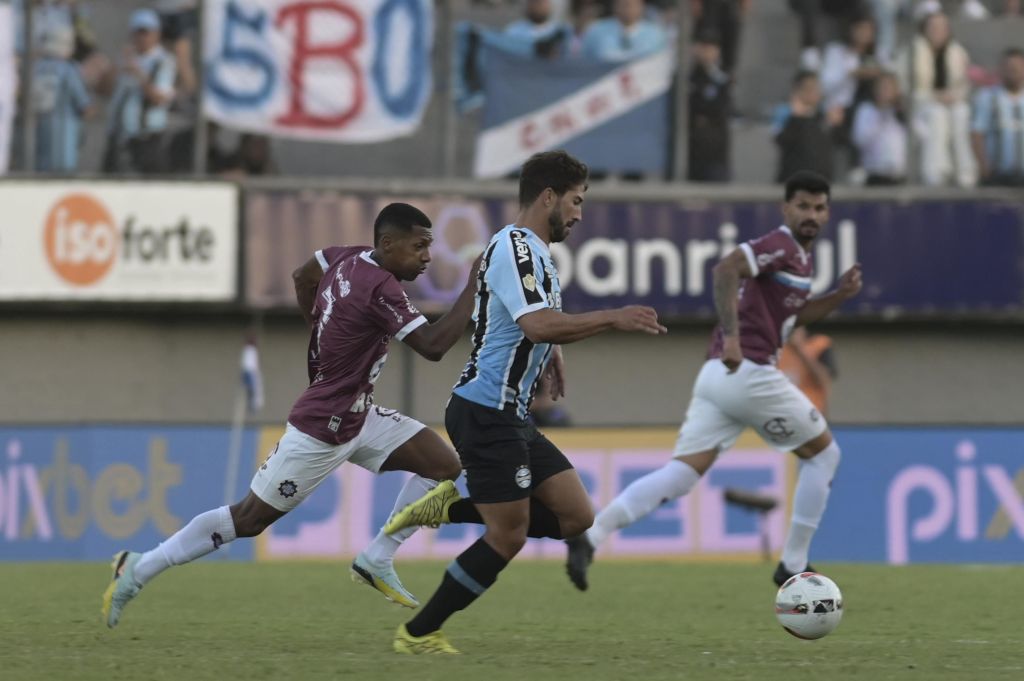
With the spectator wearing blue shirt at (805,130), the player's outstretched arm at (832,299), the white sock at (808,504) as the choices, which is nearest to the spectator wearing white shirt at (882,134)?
the spectator wearing blue shirt at (805,130)

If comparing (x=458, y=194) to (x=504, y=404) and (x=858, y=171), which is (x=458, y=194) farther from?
(x=504, y=404)

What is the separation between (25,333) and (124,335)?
0.98 metres

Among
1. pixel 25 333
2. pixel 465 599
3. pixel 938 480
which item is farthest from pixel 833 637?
pixel 25 333

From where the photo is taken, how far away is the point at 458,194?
1925 cm

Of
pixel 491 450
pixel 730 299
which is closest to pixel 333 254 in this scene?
pixel 491 450

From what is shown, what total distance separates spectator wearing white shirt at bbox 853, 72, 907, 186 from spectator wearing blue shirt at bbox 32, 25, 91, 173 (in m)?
7.78

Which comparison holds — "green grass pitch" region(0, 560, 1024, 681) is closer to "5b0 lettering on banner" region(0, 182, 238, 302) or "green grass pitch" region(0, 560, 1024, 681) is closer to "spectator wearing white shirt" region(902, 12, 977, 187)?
"5b0 lettering on banner" region(0, 182, 238, 302)

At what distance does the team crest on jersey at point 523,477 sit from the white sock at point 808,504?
3100 mm

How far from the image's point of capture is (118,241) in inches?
739

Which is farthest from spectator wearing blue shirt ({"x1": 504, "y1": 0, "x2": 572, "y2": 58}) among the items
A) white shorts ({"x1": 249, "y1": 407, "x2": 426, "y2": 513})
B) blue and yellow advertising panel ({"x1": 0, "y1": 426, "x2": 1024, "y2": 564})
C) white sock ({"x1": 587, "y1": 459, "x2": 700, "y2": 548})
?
white shorts ({"x1": 249, "y1": 407, "x2": 426, "y2": 513})

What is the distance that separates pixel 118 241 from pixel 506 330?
1195cm

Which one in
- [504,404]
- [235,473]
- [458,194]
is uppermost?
[458,194]

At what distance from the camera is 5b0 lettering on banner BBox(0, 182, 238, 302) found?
1861 cm

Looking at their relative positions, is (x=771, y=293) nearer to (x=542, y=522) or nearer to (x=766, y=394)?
(x=766, y=394)
